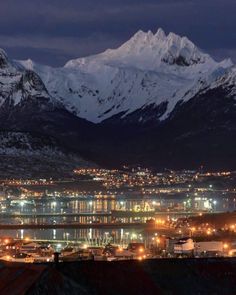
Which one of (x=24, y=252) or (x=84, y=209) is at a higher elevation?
(x=84, y=209)

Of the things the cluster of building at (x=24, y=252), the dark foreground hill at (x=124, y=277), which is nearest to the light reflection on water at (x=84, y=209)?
the cluster of building at (x=24, y=252)

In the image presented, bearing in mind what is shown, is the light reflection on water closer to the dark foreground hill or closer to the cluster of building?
the cluster of building

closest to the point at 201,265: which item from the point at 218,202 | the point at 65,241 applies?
the point at 65,241

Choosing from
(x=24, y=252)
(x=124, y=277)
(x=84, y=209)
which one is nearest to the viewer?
(x=124, y=277)

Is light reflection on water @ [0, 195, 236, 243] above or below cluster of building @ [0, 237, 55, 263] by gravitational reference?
above

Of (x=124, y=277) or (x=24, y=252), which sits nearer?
(x=124, y=277)

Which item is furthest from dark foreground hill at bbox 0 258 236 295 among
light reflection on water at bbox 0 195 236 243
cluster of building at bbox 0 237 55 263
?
light reflection on water at bbox 0 195 236 243

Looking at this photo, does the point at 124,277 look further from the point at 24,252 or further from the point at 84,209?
the point at 84,209

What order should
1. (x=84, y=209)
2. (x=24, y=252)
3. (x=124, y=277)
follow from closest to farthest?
(x=124, y=277), (x=24, y=252), (x=84, y=209)

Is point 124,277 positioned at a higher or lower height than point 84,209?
lower

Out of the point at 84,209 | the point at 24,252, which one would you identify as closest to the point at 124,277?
the point at 24,252

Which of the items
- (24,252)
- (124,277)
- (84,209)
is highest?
(84,209)
